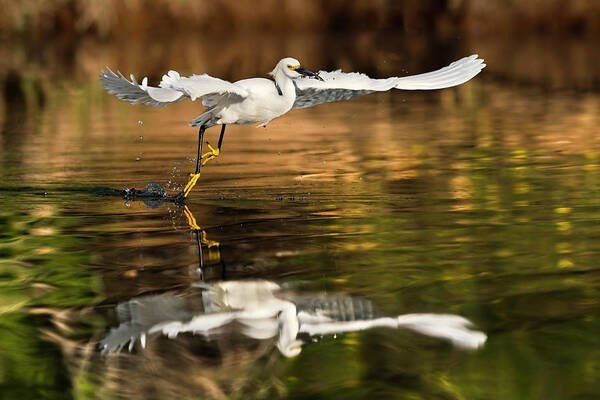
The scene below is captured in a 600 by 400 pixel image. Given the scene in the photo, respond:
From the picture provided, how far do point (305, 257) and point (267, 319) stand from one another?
1.50 metres

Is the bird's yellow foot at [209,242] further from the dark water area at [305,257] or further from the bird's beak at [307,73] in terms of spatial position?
the bird's beak at [307,73]

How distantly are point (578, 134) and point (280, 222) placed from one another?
19.4 ft

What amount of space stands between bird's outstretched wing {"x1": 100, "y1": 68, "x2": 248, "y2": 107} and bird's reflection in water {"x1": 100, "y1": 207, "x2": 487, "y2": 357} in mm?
2272

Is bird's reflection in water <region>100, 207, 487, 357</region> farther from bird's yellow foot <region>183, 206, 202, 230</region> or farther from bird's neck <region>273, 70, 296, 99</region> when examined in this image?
bird's neck <region>273, 70, 296, 99</region>

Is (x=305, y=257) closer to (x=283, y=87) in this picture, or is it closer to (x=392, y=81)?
(x=283, y=87)

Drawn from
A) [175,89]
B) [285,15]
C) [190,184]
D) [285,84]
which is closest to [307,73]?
[285,84]

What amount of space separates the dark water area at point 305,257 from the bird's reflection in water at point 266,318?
2 cm

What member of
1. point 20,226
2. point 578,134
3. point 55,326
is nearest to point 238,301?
point 55,326

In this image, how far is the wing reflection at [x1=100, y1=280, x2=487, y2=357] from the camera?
558cm

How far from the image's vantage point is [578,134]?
535 inches

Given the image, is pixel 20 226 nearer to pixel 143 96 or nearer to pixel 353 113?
pixel 143 96

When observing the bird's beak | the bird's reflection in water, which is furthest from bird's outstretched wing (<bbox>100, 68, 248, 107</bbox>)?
the bird's reflection in water

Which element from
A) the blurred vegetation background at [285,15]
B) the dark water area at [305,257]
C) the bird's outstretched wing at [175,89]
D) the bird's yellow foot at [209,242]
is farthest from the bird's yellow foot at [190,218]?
the blurred vegetation background at [285,15]

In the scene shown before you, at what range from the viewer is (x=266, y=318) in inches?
235
